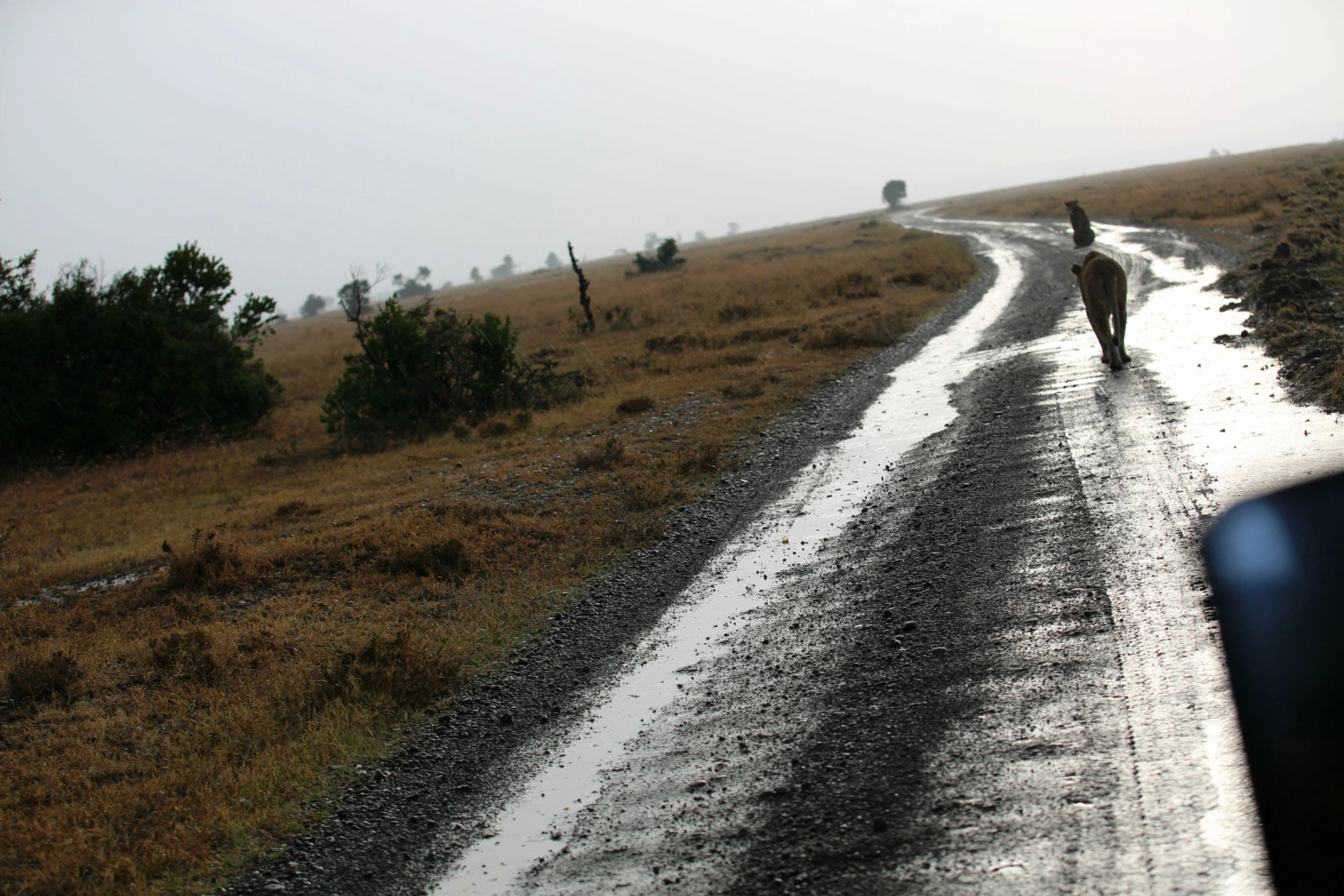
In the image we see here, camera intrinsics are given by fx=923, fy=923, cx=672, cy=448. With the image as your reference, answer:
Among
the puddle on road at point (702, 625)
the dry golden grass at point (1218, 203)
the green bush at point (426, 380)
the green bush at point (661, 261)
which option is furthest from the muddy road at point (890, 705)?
the green bush at point (661, 261)

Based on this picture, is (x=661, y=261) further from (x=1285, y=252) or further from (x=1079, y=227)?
(x=1285, y=252)

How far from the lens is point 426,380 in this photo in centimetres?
1788

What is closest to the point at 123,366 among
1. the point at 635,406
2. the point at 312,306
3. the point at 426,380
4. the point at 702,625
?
the point at 426,380

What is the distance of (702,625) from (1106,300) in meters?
8.10

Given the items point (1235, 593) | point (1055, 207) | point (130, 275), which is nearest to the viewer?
point (1235, 593)

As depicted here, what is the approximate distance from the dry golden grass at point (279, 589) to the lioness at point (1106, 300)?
14.2 ft

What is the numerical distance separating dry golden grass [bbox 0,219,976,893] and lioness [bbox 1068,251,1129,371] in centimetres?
432

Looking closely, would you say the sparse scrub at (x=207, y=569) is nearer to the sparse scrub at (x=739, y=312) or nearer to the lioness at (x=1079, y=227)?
the sparse scrub at (x=739, y=312)

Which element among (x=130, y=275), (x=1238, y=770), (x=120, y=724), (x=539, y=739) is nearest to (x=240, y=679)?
(x=120, y=724)

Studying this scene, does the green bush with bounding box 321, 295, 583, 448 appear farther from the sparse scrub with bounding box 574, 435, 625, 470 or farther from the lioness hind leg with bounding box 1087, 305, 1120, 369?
the lioness hind leg with bounding box 1087, 305, 1120, 369

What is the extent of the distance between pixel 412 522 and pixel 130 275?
17767 millimetres

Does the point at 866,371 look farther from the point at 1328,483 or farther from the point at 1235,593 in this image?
the point at 1235,593

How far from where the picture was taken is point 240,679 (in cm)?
700

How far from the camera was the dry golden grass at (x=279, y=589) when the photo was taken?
5320 mm
